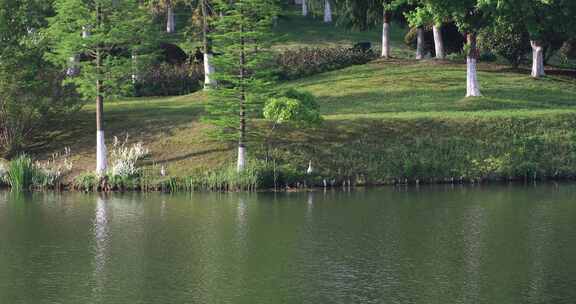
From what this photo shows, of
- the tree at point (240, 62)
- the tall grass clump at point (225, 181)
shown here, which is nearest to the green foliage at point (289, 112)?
the tree at point (240, 62)

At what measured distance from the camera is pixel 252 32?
165 ft

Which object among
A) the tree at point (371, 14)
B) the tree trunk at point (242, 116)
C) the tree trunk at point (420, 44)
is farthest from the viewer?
the tree trunk at point (420, 44)

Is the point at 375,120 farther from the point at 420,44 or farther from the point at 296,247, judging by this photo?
the point at 420,44

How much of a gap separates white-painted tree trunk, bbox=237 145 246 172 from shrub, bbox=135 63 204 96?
70.9 feet

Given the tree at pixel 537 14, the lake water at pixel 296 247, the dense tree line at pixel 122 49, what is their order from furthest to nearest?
the tree at pixel 537 14
the dense tree line at pixel 122 49
the lake water at pixel 296 247

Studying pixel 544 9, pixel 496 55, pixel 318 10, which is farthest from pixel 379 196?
pixel 318 10

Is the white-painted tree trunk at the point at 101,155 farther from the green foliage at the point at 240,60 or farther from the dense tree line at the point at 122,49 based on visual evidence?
the green foliage at the point at 240,60

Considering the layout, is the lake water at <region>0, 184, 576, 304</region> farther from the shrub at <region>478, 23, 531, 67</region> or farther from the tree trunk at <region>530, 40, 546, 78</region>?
the shrub at <region>478, 23, 531, 67</region>

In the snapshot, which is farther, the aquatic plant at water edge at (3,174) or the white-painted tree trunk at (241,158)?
the aquatic plant at water edge at (3,174)

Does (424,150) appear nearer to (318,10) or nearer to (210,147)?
(210,147)

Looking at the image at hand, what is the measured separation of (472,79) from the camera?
6178 cm

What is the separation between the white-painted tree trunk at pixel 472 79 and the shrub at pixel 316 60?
15.6 m

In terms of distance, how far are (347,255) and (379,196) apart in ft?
43.8

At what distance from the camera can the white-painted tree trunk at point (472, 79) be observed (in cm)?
6156
